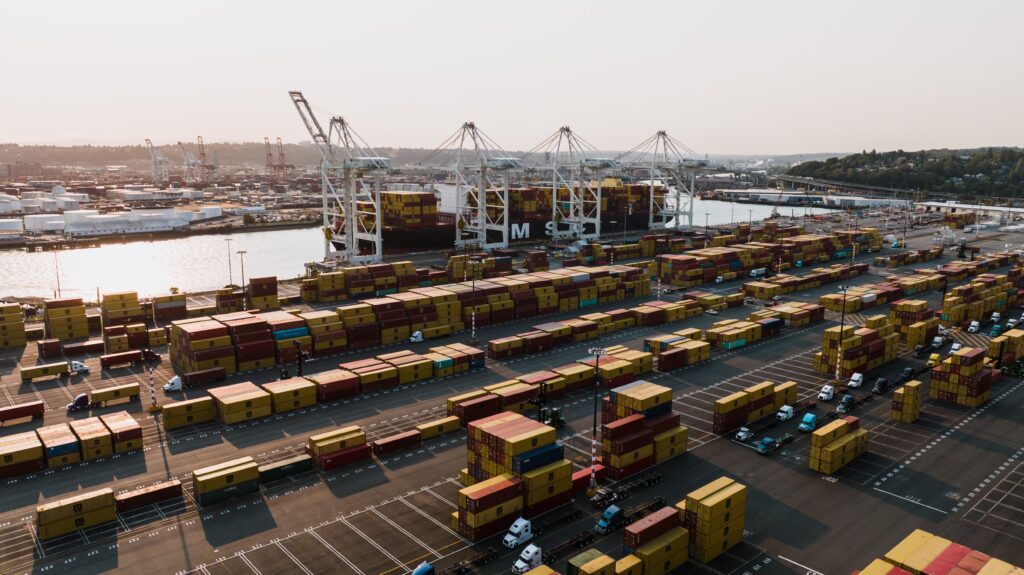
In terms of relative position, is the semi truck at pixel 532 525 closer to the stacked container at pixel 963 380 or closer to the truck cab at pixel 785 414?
the truck cab at pixel 785 414

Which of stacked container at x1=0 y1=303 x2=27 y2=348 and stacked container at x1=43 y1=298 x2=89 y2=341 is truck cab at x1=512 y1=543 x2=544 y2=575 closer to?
stacked container at x1=43 y1=298 x2=89 y2=341

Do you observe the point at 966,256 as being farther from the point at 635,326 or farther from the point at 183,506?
the point at 183,506

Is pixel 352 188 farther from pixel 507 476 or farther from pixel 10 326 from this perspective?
pixel 507 476

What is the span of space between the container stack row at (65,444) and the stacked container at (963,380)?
5981 centimetres

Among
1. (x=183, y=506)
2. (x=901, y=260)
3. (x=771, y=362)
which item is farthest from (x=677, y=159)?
(x=183, y=506)

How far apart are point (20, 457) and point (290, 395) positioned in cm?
1666

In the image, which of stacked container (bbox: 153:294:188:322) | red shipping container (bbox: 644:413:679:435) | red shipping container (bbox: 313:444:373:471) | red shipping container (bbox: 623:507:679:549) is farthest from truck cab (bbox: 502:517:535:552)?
stacked container (bbox: 153:294:188:322)

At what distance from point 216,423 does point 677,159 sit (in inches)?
5913

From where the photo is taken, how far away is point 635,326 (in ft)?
251

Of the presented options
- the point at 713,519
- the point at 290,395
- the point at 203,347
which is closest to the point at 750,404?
the point at 713,519

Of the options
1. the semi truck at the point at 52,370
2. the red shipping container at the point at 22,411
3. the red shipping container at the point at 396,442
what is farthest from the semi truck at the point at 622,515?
the semi truck at the point at 52,370

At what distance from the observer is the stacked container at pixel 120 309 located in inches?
2800

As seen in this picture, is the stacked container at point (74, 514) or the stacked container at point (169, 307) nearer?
the stacked container at point (74, 514)

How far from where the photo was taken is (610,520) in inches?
1300
